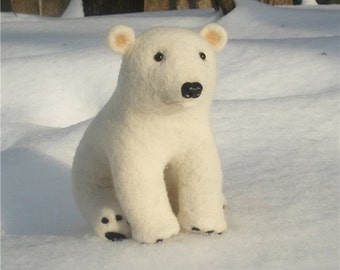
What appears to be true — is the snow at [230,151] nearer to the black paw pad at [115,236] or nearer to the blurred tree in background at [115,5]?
the black paw pad at [115,236]

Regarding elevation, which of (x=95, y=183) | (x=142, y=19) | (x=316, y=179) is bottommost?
(x=142, y=19)

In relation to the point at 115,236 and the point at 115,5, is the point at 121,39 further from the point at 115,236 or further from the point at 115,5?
the point at 115,5

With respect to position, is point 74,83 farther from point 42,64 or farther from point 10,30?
point 10,30

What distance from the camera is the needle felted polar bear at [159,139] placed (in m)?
1.47

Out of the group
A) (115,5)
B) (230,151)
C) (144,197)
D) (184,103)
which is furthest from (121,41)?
(115,5)

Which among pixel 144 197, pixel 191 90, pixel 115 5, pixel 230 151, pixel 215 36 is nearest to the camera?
pixel 191 90

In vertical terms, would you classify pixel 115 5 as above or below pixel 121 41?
below

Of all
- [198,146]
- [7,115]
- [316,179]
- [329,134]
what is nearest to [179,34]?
[198,146]

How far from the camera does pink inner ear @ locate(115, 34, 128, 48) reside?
1.53 meters

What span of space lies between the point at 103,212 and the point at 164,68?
1.23 feet

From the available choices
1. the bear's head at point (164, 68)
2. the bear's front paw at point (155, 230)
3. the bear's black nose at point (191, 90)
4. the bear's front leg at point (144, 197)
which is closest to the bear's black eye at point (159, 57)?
the bear's head at point (164, 68)

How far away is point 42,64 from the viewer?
309 cm

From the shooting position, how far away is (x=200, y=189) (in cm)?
156

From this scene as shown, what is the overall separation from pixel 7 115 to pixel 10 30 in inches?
67.3
